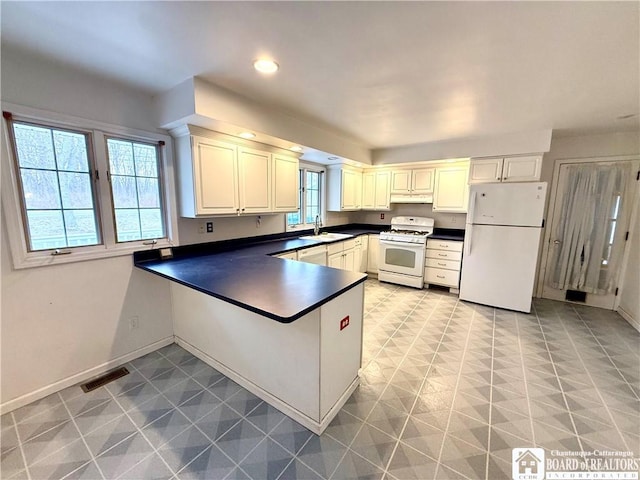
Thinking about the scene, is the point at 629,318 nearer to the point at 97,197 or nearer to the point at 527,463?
the point at 527,463

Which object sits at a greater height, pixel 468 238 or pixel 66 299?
pixel 468 238

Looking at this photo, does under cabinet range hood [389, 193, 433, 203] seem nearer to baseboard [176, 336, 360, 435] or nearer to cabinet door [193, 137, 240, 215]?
cabinet door [193, 137, 240, 215]

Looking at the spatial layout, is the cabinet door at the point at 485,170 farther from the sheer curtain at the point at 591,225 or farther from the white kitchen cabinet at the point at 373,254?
the white kitchen cabinet at the point at 373,254

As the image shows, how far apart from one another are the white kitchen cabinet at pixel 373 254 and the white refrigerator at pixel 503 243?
1469 millimetres

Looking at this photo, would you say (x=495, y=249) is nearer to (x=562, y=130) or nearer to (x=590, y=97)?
(x=562, y=130)

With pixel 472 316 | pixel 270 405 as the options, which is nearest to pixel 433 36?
pixel 270 405

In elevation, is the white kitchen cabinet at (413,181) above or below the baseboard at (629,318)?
above

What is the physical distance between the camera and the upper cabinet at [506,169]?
11.0ft

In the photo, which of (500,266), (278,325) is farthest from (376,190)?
(278,325)

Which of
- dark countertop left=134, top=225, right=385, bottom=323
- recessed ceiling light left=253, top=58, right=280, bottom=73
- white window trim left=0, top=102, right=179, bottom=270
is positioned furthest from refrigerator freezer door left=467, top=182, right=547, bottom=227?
white window trim left=0, top=102, right=179, bottom=270

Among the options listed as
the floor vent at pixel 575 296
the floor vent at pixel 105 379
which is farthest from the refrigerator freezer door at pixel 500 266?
the floor vent at pixel 105 379

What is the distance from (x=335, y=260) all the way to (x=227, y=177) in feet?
6.65

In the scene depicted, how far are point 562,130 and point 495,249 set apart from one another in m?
1.65

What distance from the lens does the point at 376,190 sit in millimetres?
4875
